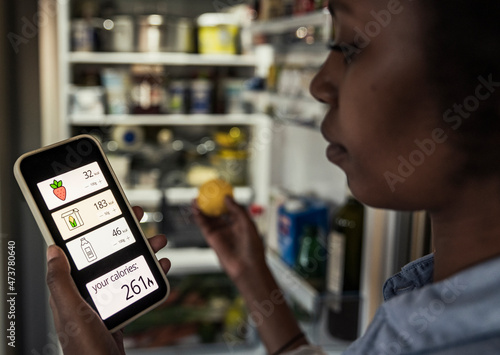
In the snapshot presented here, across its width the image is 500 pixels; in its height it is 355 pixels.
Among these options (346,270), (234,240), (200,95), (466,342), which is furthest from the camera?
(200,95)

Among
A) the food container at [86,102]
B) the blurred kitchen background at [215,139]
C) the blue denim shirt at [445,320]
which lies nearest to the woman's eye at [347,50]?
the blue denim shirt at [445,320]

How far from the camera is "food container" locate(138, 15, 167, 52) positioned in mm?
2738

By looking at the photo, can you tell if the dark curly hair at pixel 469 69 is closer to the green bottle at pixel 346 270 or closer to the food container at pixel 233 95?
the green bottle at pixel 346 270

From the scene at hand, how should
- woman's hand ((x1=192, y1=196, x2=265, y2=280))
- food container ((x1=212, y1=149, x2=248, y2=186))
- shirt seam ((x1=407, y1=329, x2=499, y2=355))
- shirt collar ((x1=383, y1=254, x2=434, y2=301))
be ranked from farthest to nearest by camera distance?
food container ((x1=212, y1=149, x2=248, y2=186)) → woman's hand ((x1=192, y1=196, x2=265, y2=280)) → shirt collar ((x1=383, y1=254, x2=434, y2=301)) → shirt seam ((x1=407, y1=329, x2=499, y2=355))

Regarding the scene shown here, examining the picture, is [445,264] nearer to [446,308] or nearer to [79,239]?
[446,308]

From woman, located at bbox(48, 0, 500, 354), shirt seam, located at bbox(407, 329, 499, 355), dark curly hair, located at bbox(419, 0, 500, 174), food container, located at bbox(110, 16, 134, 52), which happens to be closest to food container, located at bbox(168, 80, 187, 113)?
food container, located at bbox(110, 16, 134, 52)

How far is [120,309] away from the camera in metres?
0.70

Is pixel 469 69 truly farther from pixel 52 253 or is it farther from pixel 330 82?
pixel 52 253

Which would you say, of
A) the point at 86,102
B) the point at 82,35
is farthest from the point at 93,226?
the point at 82,35

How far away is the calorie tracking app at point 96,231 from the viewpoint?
0.68 meters

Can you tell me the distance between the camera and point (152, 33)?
275 cm

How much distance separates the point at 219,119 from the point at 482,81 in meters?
2.39

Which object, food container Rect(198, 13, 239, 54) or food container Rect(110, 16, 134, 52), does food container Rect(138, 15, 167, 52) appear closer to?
food container Rect(110, 16, 134, 52)

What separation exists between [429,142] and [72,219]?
1.41ft
